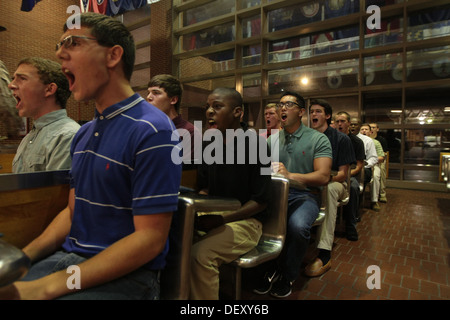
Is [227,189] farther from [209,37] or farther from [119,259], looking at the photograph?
[209,37]

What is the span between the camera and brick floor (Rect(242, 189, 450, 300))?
221cm

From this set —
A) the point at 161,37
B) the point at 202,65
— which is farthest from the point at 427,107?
the point at 161,37

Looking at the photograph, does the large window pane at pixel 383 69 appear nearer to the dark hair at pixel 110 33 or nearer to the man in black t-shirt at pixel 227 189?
the man in black t-shirt at pixel 227 189

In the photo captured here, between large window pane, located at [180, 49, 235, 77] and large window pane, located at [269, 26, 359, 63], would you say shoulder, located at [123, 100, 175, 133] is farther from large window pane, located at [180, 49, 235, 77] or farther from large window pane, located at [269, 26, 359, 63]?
large window pane, located at [180, 49, 235, 77]

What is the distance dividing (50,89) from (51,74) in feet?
0.28

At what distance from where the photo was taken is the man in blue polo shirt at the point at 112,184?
0.92m

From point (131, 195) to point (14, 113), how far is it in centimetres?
87

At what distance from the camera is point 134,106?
1073 millimetres

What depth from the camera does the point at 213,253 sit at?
1500 millimetres

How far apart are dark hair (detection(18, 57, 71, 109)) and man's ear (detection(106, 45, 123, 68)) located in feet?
2.64

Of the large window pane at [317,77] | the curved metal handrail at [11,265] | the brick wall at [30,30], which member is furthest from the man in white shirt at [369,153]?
the brick wall at [30,30]

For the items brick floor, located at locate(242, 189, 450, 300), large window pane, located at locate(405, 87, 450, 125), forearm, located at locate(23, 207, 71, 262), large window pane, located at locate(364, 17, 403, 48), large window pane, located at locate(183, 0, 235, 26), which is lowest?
brick floor, located at locate(242, 189, 450, 300)

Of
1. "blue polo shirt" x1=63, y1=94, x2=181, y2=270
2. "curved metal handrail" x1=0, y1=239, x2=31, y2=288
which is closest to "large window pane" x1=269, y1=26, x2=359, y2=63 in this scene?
"blue polo shirt" x1=63, y1=94, x2=181, y2=270

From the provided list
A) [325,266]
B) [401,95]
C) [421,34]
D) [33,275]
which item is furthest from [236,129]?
[421,34]
